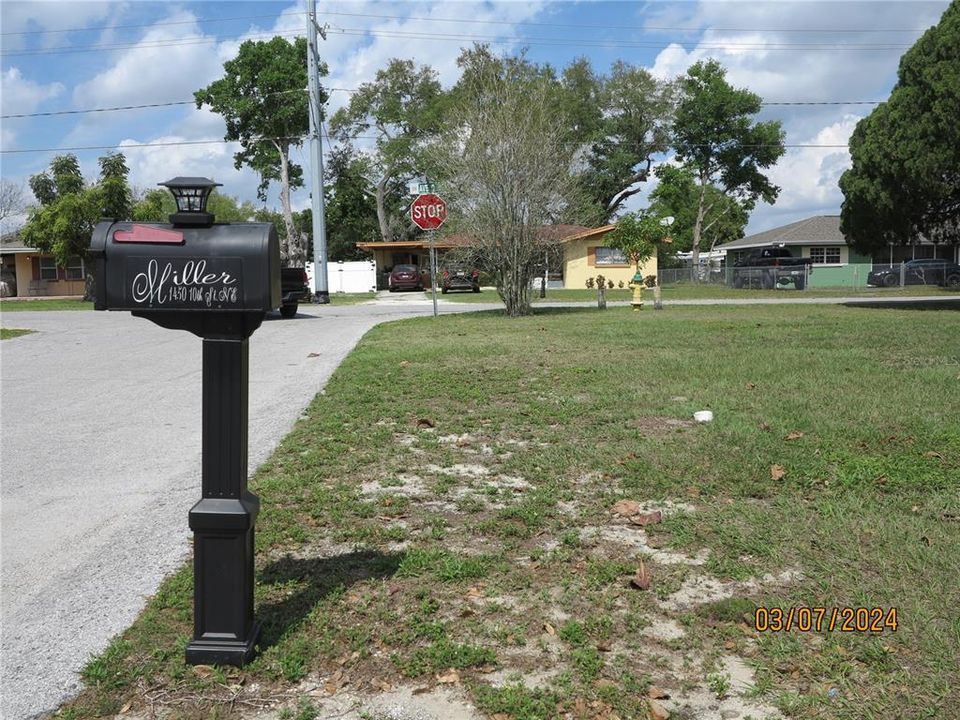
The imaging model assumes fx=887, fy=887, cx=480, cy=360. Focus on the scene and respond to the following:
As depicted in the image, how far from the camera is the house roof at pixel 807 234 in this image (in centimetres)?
5262

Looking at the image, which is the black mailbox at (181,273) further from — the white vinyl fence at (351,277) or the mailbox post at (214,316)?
the white vinyl fence at (351,277)

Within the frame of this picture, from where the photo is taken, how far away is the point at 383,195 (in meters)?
64.4

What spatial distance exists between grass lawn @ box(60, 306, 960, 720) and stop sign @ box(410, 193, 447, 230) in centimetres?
1161

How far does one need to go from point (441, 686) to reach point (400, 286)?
1694 inches

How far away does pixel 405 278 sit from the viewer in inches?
1795

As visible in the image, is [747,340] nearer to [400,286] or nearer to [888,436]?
[888,436]

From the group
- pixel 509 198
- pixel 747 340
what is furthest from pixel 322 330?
pixel 747 340

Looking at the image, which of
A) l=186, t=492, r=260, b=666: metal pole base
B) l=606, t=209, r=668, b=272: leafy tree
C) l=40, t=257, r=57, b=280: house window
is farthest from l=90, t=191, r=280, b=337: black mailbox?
l=40, t=257, r=57, b=280: house window

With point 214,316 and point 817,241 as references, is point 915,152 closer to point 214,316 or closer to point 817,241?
point 214,316

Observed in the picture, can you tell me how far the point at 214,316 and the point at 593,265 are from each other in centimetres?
4621

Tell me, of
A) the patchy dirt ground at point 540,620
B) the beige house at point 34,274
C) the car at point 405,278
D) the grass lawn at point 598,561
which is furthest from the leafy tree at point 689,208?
the beige house at point 34,274

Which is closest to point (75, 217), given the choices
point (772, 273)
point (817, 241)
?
point (772, 273)
